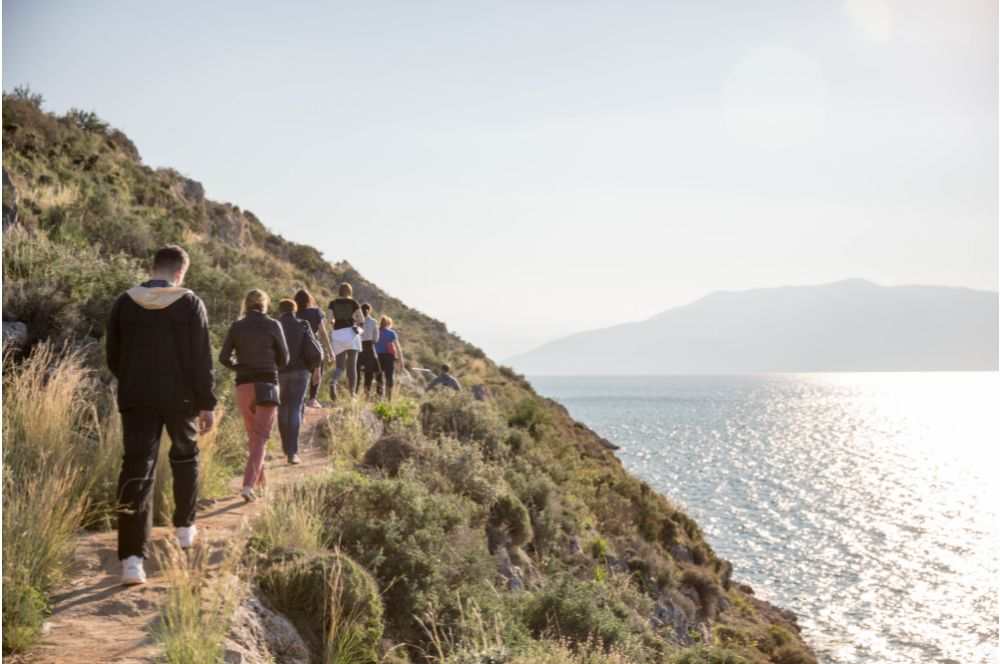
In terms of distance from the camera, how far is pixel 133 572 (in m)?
4.94

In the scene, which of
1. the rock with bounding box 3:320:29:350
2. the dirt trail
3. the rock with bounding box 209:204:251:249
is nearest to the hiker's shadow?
the dirt trail

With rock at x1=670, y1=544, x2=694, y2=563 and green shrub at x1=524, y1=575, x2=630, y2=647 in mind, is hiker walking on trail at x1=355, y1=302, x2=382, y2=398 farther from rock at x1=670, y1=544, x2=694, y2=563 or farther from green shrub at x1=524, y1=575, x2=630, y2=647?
rock at x1=670, y1=544, x2=694, y2=563

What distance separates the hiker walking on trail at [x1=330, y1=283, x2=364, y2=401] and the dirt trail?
7382mm

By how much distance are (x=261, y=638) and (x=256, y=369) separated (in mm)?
3454

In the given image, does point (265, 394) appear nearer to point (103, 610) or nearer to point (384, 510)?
point (384, 510)

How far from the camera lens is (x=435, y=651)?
598 cm

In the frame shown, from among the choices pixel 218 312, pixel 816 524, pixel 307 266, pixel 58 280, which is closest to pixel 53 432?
pixel 58 280

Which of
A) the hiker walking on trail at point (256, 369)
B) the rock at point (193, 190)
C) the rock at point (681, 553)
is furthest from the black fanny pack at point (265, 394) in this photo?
the rock at point (193, 190)

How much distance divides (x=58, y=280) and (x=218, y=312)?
4.25 m

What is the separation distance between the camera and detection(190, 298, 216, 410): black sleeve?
5.21 metres

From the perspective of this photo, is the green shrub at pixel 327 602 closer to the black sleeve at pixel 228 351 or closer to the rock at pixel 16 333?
the black sleeve at pixel 228 351

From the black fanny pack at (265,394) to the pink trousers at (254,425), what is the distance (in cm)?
5

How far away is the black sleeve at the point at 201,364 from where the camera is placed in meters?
5.21

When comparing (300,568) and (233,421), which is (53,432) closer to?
Answer: (300,568)
